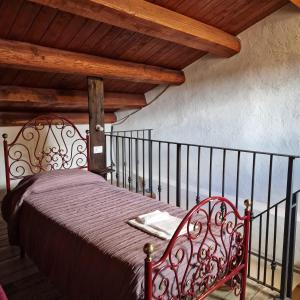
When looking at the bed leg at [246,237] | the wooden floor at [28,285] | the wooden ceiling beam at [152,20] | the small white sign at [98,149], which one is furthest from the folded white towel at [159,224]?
the small white sign at [98,149]

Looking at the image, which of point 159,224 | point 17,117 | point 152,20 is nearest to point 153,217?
point 159,224

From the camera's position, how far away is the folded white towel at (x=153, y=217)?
1.75 meters

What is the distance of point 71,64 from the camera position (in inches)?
118

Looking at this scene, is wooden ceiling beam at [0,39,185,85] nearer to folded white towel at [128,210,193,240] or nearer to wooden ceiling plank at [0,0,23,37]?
wooden ceiling plank at [0,0,23,37]

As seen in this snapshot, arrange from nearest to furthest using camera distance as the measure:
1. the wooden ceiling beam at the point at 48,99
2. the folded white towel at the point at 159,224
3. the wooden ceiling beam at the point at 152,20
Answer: the folded white towel at the point at 159,224 < the wooden ceiling beam at the point at 152,20 < the wooden ceiling beam at the point at 48,99

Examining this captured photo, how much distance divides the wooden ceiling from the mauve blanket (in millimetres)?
1300

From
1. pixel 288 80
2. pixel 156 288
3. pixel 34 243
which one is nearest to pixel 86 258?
pixel 156 288

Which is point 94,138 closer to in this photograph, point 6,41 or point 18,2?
point 6,41

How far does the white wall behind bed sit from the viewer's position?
129 inches

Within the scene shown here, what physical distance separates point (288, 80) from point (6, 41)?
3061 millimetres

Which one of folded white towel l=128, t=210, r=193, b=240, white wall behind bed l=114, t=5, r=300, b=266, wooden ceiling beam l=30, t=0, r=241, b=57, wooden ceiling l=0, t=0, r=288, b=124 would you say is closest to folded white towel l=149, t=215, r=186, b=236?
folded white towel l=128, t=210, r=193, b=240

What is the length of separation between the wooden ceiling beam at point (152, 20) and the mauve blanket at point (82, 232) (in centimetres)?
143

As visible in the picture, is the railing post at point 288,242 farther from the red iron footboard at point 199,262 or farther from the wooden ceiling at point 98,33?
the wooden ceiling at point 98,33

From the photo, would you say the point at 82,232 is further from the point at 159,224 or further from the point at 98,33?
the point at 98,33
